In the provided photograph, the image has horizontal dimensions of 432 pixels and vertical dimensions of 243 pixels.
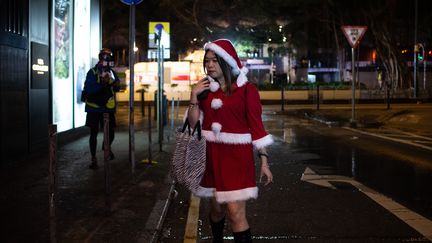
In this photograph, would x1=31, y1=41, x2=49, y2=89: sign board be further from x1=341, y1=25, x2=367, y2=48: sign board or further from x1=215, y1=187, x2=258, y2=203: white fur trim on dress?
x1=341, y1=25, x2=367, y2=48: sign board

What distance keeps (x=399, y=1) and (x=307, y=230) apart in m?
39.5

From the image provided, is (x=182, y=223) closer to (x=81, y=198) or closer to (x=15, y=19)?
(x=81, y=198)

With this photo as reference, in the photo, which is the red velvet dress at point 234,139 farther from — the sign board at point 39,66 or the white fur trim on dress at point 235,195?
the sign board at point 39,66

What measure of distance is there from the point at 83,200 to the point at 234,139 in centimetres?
344

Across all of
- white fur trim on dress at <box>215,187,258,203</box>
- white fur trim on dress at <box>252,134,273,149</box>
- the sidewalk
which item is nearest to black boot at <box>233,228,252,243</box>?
white fur trim on dress at <box>215,187,258,203</box>

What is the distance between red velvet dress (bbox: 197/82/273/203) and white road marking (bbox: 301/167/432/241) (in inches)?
99.5

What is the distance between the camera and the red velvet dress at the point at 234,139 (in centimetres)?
451

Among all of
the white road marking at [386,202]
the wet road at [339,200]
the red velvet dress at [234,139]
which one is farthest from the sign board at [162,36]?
the red velvet dress at [234,139]

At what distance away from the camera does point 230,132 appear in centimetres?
457

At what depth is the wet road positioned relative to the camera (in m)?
6.27

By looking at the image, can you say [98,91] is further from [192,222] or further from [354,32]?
[354,32]

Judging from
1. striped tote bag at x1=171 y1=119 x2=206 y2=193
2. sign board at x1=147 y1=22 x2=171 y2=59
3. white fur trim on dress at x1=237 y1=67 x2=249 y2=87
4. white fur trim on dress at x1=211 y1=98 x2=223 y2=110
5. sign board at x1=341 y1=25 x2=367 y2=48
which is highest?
sign board at x1=341 y1=25 x2=367 y2=48

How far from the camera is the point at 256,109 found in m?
4.55

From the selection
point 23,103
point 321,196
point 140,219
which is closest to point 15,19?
A: point 23,103
